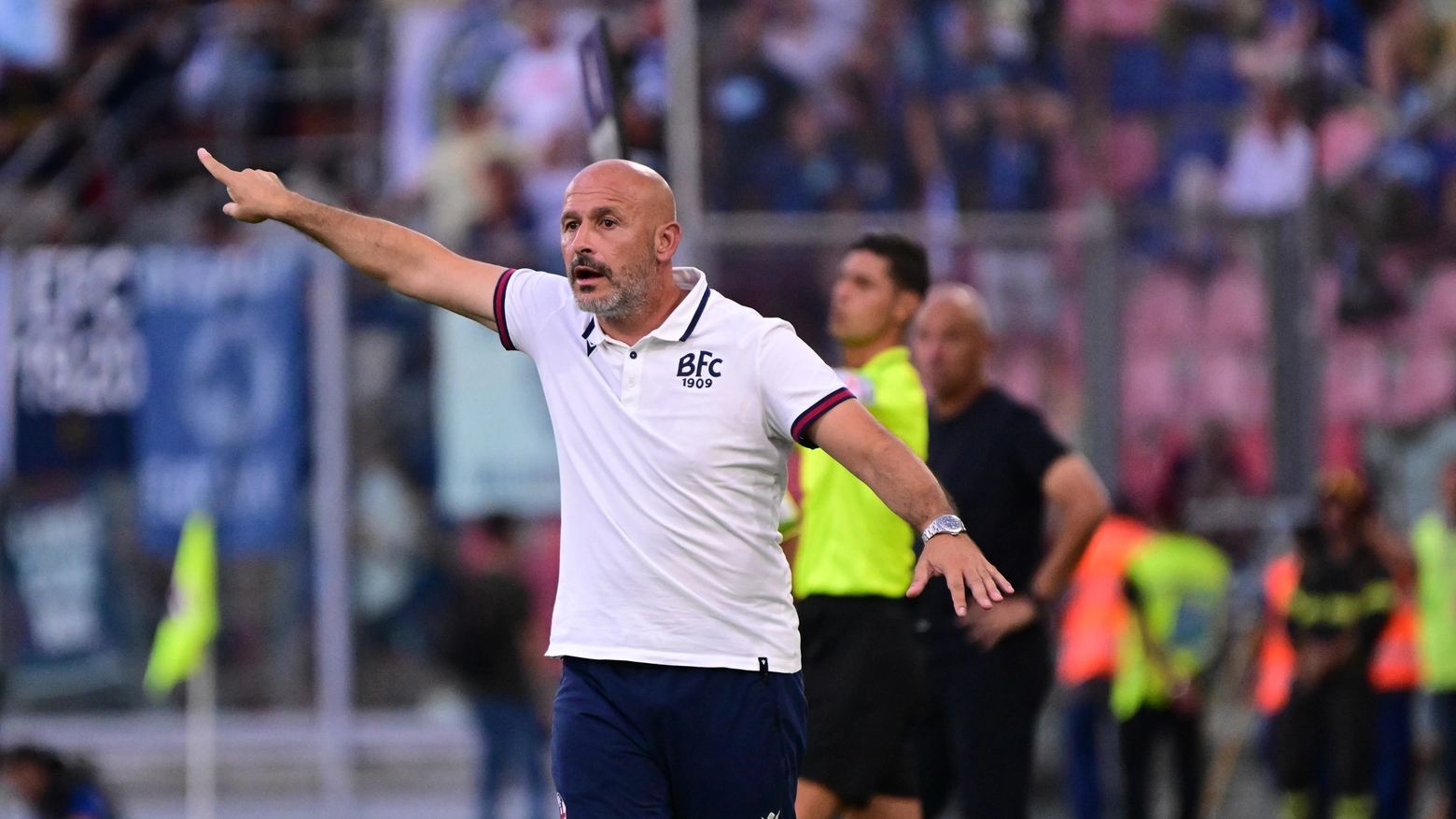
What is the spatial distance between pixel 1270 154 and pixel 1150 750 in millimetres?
5199

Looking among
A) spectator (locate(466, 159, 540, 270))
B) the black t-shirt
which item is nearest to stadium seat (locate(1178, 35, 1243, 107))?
spectator (locate(466, 159, 540, 270))

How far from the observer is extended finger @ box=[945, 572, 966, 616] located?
458cm

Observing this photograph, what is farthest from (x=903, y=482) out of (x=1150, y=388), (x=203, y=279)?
(x=203, y=279)

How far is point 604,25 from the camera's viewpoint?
645 cm

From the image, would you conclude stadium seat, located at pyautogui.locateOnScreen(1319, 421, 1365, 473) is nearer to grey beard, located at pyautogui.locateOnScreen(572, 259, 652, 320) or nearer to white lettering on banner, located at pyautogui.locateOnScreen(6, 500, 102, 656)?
white lettering on banner, located at pyautogui.locateOnScreen(6, 500, 102, 656)

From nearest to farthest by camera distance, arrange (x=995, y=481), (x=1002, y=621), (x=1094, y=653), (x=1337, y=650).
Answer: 1. (x=1002, y=621)
2. (x=995, y=481)
3. (x=1337, y=650)
4. (x=1094, y=653)

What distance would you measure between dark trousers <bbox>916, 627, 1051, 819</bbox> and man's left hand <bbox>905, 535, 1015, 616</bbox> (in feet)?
9.86

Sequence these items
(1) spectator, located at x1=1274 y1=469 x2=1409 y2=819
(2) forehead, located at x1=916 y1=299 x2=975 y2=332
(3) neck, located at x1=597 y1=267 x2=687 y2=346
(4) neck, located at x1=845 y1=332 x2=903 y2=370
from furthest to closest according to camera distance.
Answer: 1. (1) spectator, located at x1=1274 y1=469 x2=1409 y2=819
2. (2) forehead, located at x1=916 y1=299 x2=975 y2=332
3. (4) neck, located at x1=845 y1=332 x2=903 y2=370
4. (3) neck, located at x1=597 y1=267 x2=687 y2=346

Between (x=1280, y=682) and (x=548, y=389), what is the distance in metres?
8.17

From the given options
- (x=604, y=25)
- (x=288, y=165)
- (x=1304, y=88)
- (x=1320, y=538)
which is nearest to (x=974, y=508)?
(x=604, y=25)

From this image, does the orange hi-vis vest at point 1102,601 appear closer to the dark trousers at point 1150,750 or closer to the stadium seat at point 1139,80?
the dark trousers at point 1150,750

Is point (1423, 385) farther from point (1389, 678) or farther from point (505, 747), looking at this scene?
point (505, 747)

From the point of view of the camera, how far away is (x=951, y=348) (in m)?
7.86

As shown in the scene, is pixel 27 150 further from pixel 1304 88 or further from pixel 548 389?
pixel 548 389
